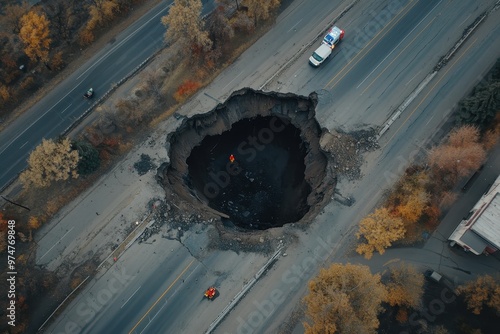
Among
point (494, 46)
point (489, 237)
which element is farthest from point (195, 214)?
point (494, 46)

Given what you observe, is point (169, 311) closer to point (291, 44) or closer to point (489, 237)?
point (489, 237)

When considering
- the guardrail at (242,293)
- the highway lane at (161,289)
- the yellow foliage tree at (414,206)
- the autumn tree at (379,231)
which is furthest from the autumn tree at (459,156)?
the highway lane at (161,289)

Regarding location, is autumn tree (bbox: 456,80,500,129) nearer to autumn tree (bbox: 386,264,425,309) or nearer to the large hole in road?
the large hole in road

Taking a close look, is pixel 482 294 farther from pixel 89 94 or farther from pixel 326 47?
pixel 89 94

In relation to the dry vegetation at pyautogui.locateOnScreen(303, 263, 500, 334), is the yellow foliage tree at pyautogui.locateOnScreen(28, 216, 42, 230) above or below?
below

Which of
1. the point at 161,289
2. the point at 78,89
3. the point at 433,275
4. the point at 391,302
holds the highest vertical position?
the point at 433,275

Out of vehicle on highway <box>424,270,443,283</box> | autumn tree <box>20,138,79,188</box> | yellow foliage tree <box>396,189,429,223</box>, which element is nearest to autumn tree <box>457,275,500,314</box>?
vehicle on highway <box>424,270,443,283</box>

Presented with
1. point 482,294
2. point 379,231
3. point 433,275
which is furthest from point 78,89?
point 482,294
